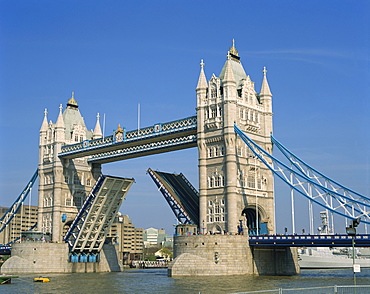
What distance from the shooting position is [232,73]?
74812 mm

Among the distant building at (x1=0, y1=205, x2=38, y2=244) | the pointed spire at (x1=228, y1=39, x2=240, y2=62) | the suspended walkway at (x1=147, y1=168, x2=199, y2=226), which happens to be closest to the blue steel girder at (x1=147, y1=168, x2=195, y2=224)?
the suspended walkway at (x1=147, y1=168, x2=199, y2=226)

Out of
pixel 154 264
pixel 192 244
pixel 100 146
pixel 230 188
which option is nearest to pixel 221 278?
pixel 192 244

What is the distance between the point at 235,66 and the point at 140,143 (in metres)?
18.4

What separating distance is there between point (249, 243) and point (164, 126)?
21.5 metres

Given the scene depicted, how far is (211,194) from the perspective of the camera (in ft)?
243

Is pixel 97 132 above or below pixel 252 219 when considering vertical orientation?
above

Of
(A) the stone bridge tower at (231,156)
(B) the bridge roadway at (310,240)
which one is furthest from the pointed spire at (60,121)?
(B) the bridge roadway at (310,240)

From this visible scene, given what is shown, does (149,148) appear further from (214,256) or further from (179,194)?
(214,256)

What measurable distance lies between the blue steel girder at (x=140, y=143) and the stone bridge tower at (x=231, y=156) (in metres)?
3.46

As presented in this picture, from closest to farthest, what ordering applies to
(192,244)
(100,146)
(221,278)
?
1. (221,278)
2. (192,244)
3. (100,146)

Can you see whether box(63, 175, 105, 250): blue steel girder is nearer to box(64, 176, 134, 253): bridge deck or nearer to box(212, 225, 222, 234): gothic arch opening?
box(64, 176, 134, 253): bridge deck

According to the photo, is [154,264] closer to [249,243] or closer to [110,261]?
[110,261]

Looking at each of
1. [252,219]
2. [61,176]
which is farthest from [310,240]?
[61,176]

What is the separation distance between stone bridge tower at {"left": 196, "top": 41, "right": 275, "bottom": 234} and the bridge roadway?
3.80 m
